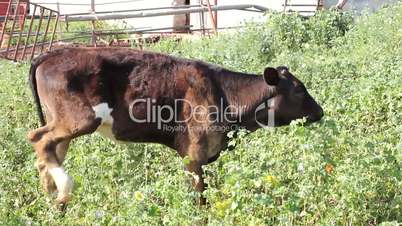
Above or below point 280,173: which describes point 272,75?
above

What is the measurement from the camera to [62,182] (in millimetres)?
5828

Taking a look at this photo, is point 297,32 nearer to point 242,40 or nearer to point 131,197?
point 242,40

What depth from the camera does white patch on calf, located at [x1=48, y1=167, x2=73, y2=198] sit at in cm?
578

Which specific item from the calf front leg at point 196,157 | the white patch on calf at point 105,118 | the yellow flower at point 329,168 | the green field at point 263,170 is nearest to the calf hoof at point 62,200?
the green field at point 263,170

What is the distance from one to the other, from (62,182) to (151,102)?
108 centimetres

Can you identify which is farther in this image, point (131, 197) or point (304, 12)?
point (304, 12)

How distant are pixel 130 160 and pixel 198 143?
0.62 meters

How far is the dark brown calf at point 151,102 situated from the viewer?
6.09 meters

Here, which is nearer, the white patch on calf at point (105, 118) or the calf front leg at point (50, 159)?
the calf front leg at point (50, 159)

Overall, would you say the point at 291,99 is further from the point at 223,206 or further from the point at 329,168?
the point at 223,206

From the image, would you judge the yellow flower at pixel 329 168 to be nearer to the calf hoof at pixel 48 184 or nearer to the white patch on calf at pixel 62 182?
the white patch on calf at pixel 62 182

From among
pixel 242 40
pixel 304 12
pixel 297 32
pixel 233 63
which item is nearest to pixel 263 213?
pixel 233 63

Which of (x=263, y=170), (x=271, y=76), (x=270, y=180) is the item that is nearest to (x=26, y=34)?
(x=271, y=76)

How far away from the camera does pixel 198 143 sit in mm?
6293
